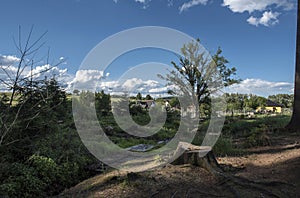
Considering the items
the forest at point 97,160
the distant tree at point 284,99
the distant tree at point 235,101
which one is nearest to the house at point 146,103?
the forest at point 97,160

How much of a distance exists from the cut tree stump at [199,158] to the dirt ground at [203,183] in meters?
0.10

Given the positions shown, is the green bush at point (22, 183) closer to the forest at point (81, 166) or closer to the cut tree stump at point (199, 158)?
the forest at point (81, 166)

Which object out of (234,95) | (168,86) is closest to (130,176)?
(168,86)

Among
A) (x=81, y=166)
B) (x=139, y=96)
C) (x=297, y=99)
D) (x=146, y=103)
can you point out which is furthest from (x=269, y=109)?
(x=81, y=166)

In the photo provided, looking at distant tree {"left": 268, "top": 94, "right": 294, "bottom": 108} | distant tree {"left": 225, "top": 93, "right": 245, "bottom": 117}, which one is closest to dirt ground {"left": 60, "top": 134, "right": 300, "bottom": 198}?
distant tree {"left": 225, "top": 93, "right": 245, "bottom": 117}

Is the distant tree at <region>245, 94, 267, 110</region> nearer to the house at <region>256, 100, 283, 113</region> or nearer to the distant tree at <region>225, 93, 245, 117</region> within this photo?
the house at <region>256, 100, 283, 113</region>

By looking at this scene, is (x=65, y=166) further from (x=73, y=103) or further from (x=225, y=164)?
(x=73, y=103)

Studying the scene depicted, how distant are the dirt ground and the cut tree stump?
10cm

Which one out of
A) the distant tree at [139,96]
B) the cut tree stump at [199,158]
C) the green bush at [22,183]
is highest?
the distant tree at [139,96]

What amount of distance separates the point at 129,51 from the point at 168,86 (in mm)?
11174

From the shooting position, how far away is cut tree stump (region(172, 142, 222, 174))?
3426mm

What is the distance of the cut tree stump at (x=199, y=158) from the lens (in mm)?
3426

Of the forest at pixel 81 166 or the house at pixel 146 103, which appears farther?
the house at pixel 146 103

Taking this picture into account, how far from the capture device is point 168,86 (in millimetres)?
15859
